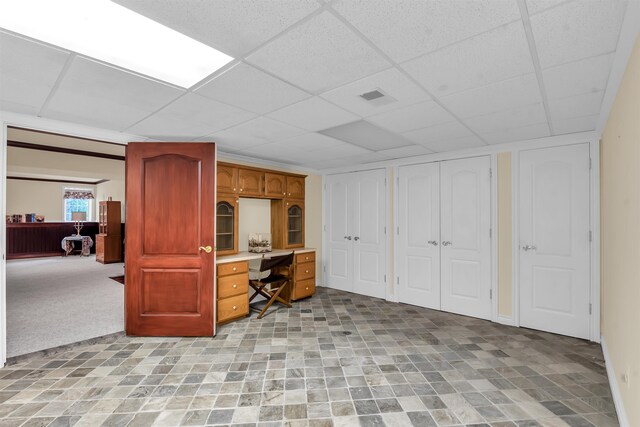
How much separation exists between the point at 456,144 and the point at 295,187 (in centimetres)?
259

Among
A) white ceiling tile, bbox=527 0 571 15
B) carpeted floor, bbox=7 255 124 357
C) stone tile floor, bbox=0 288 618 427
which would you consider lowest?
stone tile floor, bbox=0 288 618 427

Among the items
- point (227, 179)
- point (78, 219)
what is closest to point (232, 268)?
point (227, 179)

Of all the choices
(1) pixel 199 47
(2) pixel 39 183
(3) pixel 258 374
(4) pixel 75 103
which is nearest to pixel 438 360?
(3) pixel 258 374

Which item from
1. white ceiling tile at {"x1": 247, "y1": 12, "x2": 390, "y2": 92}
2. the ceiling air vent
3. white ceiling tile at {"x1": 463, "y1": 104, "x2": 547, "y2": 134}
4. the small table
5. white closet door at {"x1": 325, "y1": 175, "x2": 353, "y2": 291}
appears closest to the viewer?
white ceiling tile at {"x1": 247, "y1": 12, "x2": 390, "y2": 92}

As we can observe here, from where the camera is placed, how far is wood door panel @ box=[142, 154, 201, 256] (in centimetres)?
337

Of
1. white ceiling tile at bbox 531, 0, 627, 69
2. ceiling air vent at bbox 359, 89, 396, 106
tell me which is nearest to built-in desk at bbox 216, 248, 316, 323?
ceiling air vent at bbox 359, 89, 396, 106

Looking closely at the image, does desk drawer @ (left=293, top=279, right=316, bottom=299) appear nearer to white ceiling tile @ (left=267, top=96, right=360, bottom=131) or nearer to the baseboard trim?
white ceiling tile @ (left=267, top=96, right=360, bottom=131)

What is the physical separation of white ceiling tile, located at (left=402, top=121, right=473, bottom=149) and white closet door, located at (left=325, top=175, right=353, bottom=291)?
2047mm

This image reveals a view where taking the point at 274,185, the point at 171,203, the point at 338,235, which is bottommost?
the point at 338,235

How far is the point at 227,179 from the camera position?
163 inches

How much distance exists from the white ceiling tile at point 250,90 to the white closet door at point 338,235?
10.2 ft

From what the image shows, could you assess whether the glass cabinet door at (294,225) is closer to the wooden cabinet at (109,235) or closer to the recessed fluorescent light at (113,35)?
the recessed fluorescent light at (113,35)

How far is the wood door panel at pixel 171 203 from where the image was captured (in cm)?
337

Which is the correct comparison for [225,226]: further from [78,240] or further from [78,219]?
[78,219]
